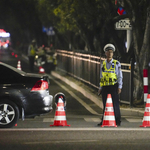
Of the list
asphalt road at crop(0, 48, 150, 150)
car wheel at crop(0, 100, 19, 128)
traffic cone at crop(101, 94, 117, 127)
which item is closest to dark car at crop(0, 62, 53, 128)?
car wheel at crop(0, 100, 19, 128)

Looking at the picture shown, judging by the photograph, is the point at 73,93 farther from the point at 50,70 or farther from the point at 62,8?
the point at 50,70

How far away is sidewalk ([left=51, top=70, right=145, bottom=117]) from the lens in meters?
14.2

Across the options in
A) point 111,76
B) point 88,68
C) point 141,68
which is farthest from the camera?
point 88,68

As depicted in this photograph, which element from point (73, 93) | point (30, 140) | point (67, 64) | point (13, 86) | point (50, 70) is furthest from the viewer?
point (50, 70)

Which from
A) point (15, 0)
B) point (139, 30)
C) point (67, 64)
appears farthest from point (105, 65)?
point (15, 0)

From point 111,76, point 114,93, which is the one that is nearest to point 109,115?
point 114,93

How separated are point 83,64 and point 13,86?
11.0 m

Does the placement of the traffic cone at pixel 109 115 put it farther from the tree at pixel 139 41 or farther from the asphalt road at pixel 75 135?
the tree at pixel 139 41

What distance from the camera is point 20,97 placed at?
11.0 meters

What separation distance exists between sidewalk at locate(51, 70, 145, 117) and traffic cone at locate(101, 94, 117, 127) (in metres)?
2.64

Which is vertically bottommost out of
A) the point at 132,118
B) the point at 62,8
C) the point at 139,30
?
the point at 132,118

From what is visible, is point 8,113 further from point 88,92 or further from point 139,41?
point 88,92

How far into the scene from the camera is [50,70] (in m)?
31.7

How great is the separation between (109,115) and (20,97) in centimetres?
194
